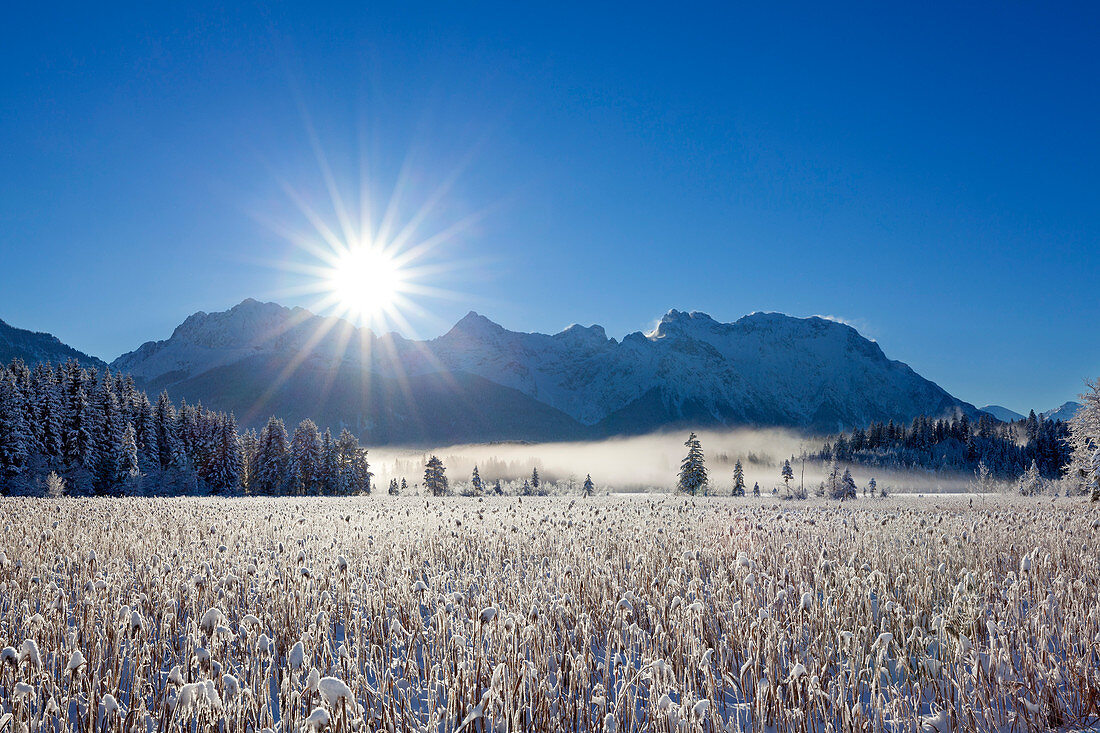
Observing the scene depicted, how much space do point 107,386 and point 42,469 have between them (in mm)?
14522

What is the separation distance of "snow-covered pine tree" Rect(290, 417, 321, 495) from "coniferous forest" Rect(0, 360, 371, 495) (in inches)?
5.1

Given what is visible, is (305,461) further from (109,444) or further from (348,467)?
(109,444)

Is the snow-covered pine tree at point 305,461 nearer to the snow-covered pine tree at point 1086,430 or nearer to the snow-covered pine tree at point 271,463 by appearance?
the snow-covered pine tree at point 271,463

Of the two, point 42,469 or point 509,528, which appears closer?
point 509,528

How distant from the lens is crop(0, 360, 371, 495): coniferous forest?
4856cm

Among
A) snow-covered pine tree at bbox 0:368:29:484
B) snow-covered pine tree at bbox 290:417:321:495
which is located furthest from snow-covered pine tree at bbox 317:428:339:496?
snow-covered pine tree at bbox 0:368:29:484

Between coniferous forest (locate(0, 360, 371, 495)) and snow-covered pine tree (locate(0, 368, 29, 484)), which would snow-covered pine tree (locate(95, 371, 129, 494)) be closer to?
coniferous forest (locate(0, 360, 371, 495))

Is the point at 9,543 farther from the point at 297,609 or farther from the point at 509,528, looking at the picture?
the point at 509,528

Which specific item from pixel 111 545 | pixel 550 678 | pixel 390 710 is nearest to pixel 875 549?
pixel 550 678

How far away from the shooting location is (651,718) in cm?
353

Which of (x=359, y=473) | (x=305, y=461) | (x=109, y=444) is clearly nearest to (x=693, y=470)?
(x=359, y=473)

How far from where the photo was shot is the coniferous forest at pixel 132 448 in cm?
4856

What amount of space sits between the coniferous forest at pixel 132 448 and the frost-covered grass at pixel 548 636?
4335 centimetres

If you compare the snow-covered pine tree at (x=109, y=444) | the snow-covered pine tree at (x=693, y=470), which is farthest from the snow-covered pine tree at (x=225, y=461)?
the snow-covered pine tree at (x=693, y=470)
